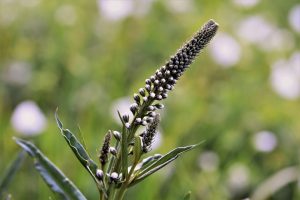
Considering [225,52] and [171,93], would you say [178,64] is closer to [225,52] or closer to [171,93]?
[171,93]

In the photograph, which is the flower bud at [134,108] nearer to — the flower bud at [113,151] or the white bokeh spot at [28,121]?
the flower bud at [113,151]

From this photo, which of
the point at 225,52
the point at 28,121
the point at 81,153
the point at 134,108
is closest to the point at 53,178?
the point at 81,153

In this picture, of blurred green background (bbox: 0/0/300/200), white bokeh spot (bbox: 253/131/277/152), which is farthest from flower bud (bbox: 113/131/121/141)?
white bokeh spot (bbox: 253/131/277/152)

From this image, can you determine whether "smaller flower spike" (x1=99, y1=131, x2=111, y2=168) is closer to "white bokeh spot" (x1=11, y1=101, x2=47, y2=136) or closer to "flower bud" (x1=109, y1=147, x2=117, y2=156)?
"flower bud" (x1=109, y1=147, x2=117, y2=156)

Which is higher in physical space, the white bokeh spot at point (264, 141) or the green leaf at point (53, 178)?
the white bokeh spot at point (264, 141)

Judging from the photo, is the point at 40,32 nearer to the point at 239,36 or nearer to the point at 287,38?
the point at 239,36

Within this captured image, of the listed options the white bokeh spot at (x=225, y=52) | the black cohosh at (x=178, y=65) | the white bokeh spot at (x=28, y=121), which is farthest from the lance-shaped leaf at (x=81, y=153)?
the white bokeh spot at (x=225, y=52)

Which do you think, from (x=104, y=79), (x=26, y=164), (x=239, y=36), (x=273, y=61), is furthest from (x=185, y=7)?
(x=26, y=164)
